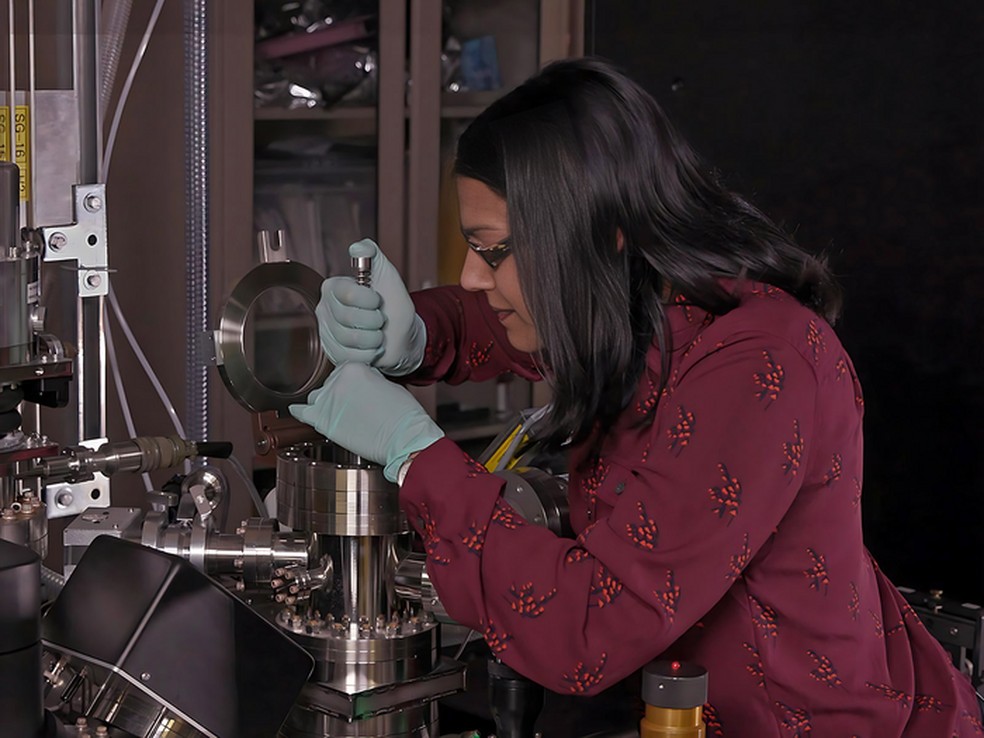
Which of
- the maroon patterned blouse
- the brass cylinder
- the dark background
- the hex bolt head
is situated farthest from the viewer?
the dark background

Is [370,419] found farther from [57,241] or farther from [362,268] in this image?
[57,241]

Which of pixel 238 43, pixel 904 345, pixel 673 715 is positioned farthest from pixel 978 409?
pixel 238 43

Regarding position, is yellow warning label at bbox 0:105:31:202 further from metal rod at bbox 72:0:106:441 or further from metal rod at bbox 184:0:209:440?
metal rod at bbox 184:0:209:440

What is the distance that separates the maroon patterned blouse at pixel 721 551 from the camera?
1.02 meters

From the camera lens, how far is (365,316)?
123 cm

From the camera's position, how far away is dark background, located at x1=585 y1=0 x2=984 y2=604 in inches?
67.7

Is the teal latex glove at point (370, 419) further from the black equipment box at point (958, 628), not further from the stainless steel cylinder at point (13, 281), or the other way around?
the black equipment box at point (958, 628)

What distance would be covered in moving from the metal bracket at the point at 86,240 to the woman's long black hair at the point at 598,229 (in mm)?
406

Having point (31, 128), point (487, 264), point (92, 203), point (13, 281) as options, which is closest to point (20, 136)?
point (31, 128)

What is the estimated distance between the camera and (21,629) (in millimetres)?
866

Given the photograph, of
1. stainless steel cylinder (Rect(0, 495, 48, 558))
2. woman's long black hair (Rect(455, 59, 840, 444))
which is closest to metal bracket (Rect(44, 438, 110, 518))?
stainless steel cylinder (Rect(0, 495, 48, 558))

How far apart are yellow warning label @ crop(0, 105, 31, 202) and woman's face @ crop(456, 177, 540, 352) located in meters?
0.50

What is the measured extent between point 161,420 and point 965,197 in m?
1.38

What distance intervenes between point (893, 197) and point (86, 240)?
1083mm
